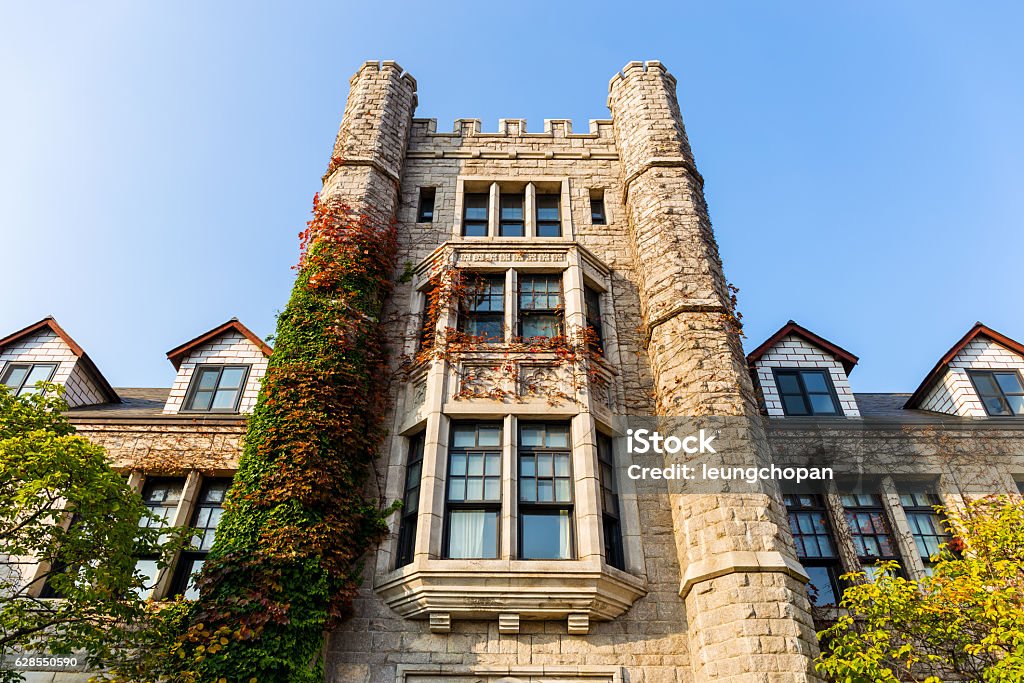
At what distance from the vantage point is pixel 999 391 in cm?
1417

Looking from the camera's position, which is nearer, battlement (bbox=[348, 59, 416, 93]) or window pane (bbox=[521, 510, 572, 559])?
window pane (bbox=[521, 510, 572, 559])

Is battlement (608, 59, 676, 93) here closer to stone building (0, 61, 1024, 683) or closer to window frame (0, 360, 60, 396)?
stone building (0, 61, 1024, 683)

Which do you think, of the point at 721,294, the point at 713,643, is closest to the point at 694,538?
the point at 713,643

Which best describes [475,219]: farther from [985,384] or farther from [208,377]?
[985,384]

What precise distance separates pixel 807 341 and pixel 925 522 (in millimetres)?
4289

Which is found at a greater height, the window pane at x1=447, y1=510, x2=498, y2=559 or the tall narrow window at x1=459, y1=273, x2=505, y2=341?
the tall narrow window at x1=459, y1=273, x2=505, y2=341

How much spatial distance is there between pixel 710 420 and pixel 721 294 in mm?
2964

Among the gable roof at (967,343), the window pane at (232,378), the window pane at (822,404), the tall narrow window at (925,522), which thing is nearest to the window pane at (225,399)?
the window pane at (232,378)

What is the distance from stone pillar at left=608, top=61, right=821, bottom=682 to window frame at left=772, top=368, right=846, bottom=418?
2436 mm

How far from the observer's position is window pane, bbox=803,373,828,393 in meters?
14.3

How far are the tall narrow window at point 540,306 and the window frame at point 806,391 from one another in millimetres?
4799

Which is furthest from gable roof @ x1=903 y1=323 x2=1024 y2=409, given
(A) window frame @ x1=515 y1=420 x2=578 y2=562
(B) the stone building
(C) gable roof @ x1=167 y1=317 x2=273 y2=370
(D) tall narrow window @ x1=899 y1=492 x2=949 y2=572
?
(C) gable roof @ x1=167 y1=317 x2=273 y2=370

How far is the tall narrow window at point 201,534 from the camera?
11.2 m

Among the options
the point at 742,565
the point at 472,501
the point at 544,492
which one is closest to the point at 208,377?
the point at 472,501
